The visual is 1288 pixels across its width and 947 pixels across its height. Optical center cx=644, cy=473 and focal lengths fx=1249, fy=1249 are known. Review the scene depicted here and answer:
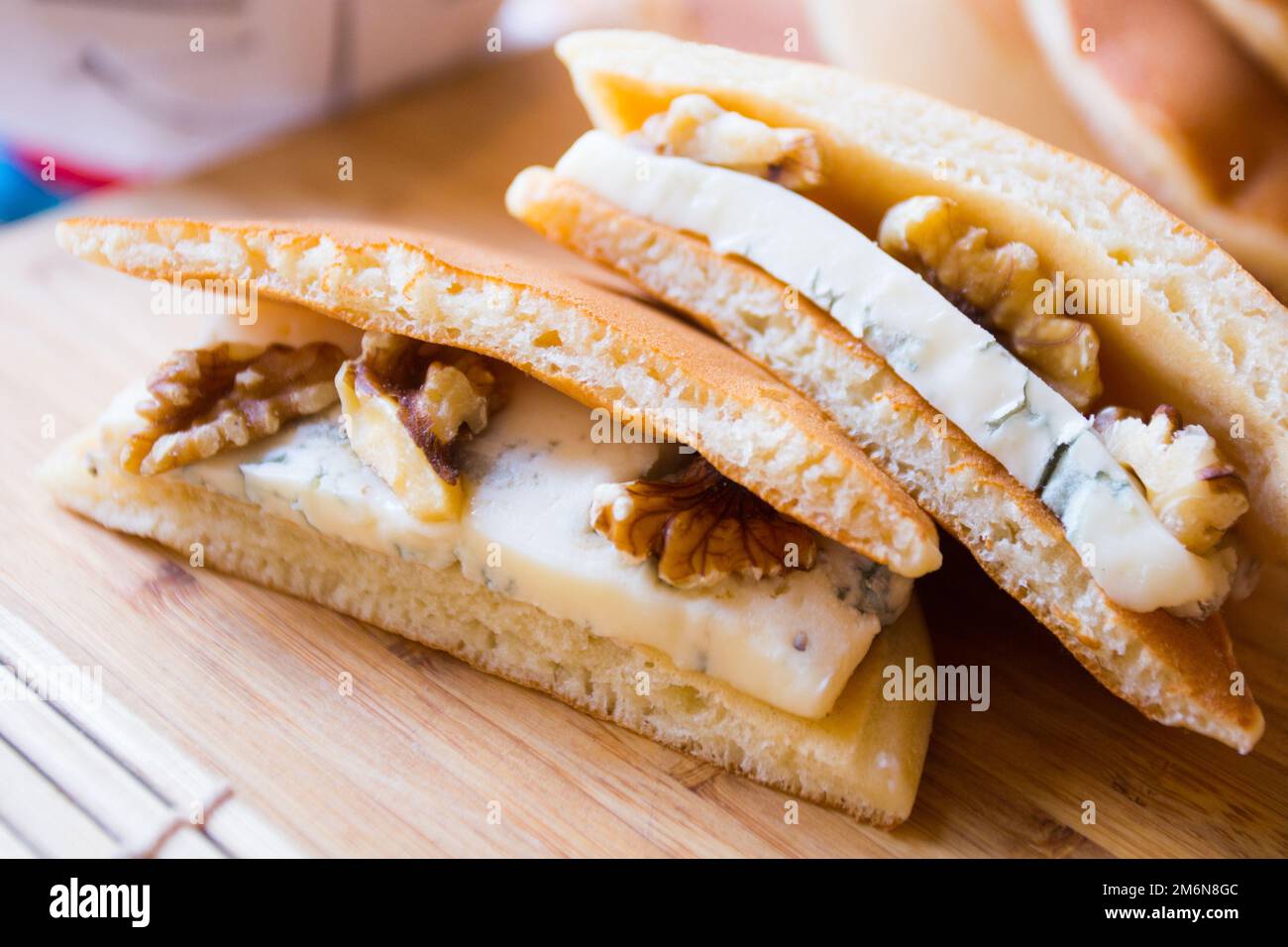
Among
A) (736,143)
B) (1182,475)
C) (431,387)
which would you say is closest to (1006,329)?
(1182,475)

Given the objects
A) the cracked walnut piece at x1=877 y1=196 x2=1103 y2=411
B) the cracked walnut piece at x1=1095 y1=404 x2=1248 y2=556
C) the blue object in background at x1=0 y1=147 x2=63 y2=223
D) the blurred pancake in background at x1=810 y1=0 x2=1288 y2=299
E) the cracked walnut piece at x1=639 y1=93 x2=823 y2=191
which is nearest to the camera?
the cracked walnut piece at x1=1095 y1=404 x2=1248 y2=556

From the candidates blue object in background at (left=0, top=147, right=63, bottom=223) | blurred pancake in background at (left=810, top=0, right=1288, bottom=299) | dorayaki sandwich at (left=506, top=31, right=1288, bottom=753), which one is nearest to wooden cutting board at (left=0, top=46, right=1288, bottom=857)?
dorayaki sandwich at (left=506, top=31, right=1288, bottom=753)

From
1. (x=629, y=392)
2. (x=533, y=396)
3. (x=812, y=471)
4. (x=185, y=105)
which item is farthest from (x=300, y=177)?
(x=812, y=471)

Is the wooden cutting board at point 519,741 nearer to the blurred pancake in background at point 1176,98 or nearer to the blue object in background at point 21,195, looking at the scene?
the blurred pancake in background at point 1176,98

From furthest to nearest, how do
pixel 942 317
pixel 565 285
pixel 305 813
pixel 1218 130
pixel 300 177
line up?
pixel 300 177 → pixel 1218 130 → pixel 565 285 → pixel 942 317 → pixel 305 813

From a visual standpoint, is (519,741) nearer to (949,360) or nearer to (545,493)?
(545,493)

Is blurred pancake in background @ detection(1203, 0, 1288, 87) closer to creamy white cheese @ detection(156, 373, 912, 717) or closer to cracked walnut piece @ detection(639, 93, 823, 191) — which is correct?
cracked walnut piece @ detection(639, 93, 823, 191)

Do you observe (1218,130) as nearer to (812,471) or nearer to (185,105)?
(812,471)
